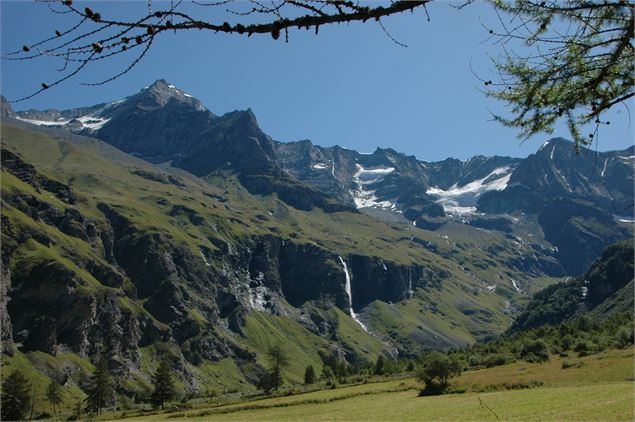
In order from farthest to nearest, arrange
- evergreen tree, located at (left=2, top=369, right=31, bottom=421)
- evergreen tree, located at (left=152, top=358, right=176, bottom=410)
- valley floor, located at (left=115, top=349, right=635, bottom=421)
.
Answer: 1. evergreen tree, located at (left=152, top=358, right=176, bottom=410)
2. evergreen tree, located at (left=2, top=369, right=31, bottom=421)
3. valley floor, located at (left=115, top=349, right=635, bottom=421)

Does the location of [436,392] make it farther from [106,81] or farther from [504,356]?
[106,81]

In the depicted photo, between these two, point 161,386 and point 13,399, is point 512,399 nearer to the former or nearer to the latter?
point 161,386

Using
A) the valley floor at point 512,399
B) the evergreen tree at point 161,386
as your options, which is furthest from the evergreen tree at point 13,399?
the valley floor at point 512,399

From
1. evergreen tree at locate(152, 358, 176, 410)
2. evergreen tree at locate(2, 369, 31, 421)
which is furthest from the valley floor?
evergreen tree at locate(2, 369, 31, 421)

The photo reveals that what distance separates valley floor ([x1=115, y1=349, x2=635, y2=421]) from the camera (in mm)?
41237

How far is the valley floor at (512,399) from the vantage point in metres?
41.2

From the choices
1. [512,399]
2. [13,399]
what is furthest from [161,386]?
[512,399]

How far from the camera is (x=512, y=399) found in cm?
5428

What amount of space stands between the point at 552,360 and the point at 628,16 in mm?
101840

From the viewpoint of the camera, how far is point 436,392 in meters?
76.5

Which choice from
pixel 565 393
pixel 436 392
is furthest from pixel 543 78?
pixel 436 392

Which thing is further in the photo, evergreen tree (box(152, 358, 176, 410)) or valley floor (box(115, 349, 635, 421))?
evergreen tree (box(152, 358, 176, 410))

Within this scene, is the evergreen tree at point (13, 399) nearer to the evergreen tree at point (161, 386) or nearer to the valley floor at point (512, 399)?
the evergreen tree at point (161, 386)

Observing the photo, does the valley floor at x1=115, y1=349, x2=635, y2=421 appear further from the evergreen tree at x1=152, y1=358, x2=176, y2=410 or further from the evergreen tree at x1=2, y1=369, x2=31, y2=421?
the evergreen tree at x1=2, y1=369, x2=31, y2=421
